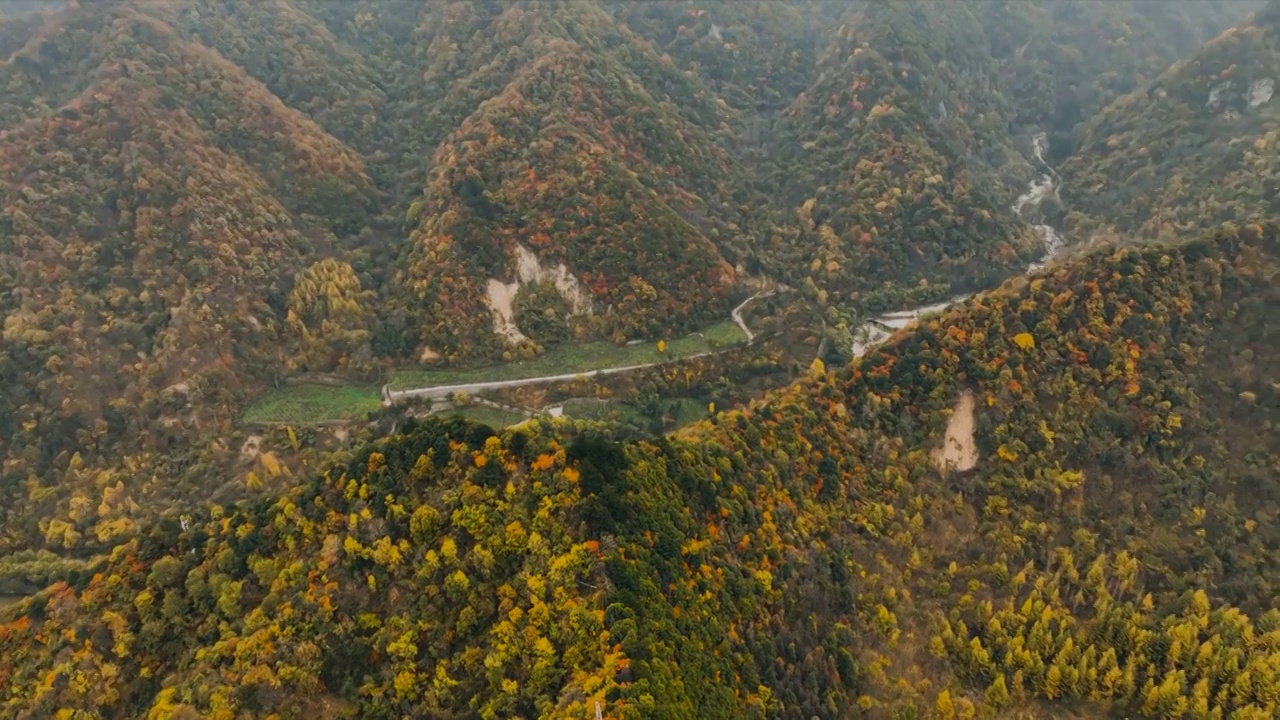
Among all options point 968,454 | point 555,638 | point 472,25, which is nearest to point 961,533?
point 968,454

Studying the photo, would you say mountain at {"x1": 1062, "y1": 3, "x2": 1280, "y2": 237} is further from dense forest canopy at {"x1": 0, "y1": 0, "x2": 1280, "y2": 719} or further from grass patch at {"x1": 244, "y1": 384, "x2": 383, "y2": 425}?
grass patch at {"x1": 244, "y1": 384, "x2": 383, "y2": 425}

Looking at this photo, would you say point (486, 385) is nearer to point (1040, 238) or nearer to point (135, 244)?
point (135, 244)

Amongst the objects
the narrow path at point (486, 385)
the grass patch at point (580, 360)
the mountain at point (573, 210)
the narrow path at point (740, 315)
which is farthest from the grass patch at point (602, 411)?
the narrow path at point (740, 315)

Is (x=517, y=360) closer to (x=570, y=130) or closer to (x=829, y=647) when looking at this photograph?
(x=570, y=130)

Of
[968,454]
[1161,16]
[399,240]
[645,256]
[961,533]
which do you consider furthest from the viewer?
[1161,16]

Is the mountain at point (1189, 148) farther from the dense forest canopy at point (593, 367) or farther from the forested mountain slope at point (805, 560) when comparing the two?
the forested mountain slope at point (805, 560)

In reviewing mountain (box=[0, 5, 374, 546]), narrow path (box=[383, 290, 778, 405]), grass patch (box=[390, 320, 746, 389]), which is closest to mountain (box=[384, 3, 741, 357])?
grass patch (box=[390, 320, 746, 389])
